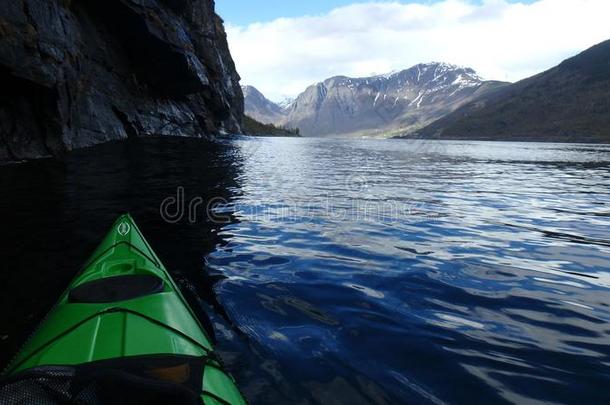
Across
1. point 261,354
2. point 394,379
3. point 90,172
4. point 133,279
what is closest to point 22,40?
point 90,172

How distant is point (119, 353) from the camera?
3.30 meters

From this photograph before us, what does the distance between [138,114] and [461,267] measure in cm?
3910

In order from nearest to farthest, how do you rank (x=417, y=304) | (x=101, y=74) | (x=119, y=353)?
1. (x=119, y=353)
2. (x=417, y=304)
3. (x=101, y=74)

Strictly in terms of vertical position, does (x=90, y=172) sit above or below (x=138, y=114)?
below

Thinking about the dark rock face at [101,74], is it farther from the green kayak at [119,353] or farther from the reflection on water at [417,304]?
the green kayak at [119,353]

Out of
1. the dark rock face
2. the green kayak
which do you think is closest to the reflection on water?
the green kayak

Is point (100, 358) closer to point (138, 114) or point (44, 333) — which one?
point (44, 333)

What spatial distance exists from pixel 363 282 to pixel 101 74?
3650 centimetres

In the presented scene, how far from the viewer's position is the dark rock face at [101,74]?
1864 centimetres

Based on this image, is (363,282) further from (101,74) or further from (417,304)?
(101,74)

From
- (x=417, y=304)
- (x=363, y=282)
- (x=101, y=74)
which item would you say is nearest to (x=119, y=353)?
(x=417, y=304)

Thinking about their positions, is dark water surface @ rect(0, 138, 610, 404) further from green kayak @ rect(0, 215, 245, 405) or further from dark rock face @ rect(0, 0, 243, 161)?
dark rock face @ rect(0, 0, 243, 161)

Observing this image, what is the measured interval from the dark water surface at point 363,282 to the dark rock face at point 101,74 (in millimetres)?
5702

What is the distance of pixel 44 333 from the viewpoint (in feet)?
13.1
